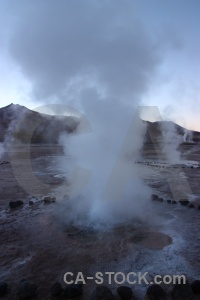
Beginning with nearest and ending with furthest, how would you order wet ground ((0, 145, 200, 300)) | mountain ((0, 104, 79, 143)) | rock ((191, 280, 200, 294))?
1. rock ((191, 280, 200, 294))
2. wet ground ((0, 145, 200, 300))
3. mountain ((0, 104, 79, 143))

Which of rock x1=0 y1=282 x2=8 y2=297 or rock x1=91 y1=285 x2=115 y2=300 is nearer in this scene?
rock x1=91 y1=285 x2=115 y2=300

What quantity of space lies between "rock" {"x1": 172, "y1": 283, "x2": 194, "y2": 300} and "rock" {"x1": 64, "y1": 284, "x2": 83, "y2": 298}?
1.59m

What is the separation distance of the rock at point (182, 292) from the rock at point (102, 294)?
1.06 meters

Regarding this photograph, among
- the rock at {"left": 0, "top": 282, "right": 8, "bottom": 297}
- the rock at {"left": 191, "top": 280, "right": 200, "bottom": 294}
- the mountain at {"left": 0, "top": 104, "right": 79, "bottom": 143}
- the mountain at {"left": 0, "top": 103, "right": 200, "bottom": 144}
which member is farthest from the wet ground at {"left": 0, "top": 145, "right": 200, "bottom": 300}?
the mountain at {"left": 0, "top": 104, "right": 79, "bottom": 143}

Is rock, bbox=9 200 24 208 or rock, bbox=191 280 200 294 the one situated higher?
rock, bbox=9 200 24 208

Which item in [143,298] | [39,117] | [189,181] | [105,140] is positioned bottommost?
[143,298]

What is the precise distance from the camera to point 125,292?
4.34 m

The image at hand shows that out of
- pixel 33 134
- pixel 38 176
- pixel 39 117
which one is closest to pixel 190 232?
pixel 38 176

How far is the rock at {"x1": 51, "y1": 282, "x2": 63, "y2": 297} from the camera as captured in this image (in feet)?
14.4

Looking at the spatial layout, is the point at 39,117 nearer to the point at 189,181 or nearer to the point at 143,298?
the point at 189,181

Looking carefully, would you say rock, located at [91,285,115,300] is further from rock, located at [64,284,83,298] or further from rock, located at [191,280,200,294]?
rock, located at [191,280,200,294]

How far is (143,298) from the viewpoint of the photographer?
434cm

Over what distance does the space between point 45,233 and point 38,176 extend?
31.8 ft

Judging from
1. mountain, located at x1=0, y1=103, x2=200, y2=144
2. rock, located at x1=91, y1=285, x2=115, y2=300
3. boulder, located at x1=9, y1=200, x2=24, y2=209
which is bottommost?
rock, located at x1=91, y1=285, x2=115, y2=300
